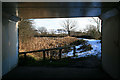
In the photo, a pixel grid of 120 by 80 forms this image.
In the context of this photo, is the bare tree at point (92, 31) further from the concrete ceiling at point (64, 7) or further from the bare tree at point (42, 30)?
the concrete ceiling at point (64, 7)

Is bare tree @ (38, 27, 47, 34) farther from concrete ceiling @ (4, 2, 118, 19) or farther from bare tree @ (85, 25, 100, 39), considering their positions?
concrete ceiling @ (4, 2, 118, 19)

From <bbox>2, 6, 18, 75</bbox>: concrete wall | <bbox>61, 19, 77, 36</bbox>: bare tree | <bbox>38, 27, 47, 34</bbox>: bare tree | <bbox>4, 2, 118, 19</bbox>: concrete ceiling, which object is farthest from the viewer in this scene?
<bbox>61, 19, 77, 36</bbox>: bare tree

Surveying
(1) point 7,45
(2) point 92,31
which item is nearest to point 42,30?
(2) point 92,31

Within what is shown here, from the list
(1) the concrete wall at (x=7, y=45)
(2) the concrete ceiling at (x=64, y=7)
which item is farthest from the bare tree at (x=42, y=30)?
(2) the concrete ceiling at (x=64, y=7)

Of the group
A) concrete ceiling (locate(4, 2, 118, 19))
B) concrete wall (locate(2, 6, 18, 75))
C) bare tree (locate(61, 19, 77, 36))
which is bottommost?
concrete wall (locate(2, 6, 18, 75))

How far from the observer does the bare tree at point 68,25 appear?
56.6 feet

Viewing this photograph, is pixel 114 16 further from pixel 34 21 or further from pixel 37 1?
pixel 34 21

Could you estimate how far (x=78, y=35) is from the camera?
54.0 ft

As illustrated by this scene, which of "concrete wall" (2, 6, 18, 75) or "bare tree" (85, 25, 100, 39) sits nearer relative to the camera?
"concrete wall" (2, 6, 18, 75)

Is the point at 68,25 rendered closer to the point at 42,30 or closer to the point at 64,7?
the point at 42,30

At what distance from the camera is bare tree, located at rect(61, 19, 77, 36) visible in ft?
56.6

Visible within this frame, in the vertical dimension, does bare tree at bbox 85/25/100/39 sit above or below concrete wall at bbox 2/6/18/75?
above

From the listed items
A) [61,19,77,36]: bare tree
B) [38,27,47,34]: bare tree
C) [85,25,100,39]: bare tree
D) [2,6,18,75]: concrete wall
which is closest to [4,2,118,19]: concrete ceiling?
[2,6,18,75]: concrete wall

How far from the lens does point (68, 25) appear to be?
17.4 m
